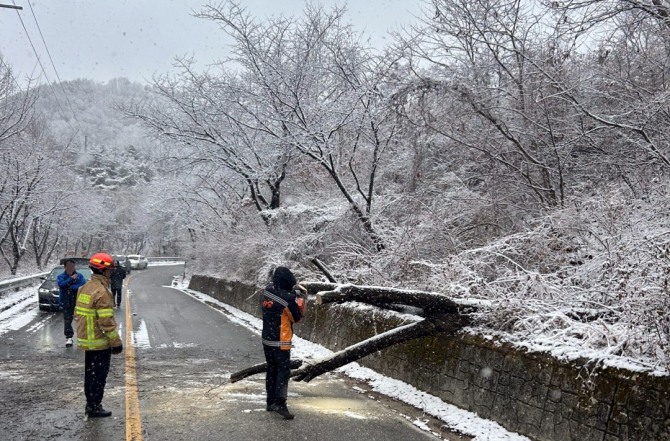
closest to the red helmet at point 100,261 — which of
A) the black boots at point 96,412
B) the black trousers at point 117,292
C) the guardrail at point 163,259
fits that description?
the black boots at point 96,412

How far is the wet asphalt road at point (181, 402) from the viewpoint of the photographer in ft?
21.6

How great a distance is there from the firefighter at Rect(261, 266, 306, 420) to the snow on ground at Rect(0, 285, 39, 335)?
9849 millimetres

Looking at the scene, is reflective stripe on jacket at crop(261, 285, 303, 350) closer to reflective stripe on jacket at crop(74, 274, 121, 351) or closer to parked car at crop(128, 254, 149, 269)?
reflective stripe on jacket at crop(74, 274, 121, 351)

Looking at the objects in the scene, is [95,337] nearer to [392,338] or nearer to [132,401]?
[132,401]

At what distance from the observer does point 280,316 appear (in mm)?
7461

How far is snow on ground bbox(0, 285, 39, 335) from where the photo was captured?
16.0 metres

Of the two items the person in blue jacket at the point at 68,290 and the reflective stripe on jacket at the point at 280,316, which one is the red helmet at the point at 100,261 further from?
the person in blue jacket at the point at 68,290

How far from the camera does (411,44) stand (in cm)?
1380

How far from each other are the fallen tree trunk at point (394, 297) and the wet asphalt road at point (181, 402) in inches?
54.1

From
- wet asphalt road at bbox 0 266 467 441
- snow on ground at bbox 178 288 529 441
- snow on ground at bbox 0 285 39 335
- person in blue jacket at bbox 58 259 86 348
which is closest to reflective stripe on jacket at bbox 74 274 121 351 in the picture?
wet asphalt road at bbox 0 266 467 441

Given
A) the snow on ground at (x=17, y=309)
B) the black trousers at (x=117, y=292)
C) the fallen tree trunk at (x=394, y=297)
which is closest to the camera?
the fallen tree trunk at (x=394, y=297)

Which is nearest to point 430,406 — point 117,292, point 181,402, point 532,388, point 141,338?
point 532,388

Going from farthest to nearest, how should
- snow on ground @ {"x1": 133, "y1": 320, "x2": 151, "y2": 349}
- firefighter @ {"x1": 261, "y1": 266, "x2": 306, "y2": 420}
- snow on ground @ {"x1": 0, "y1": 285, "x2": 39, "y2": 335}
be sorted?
snow on ground @ {"x1": 0, "y1": 285, "x2": 39, "y2": 335}
snow on ground @ {"x1": 133, "y1": 320, "x2": 151, "y2": 349}
firefighter @ {"x1": 261, "y1": 266, "x2": 306, "y2": 420}

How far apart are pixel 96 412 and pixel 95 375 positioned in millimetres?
414
